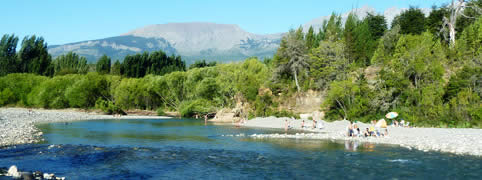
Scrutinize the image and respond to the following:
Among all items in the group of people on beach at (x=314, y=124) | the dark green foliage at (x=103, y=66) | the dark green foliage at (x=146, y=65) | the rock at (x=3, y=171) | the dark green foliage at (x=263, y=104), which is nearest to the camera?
the rock at (x=3, y=171)

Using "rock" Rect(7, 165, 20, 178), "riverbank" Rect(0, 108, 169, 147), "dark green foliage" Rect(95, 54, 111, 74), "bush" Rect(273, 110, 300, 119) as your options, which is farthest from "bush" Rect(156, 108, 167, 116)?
"rock" Rect(7, 165, 20, 178)

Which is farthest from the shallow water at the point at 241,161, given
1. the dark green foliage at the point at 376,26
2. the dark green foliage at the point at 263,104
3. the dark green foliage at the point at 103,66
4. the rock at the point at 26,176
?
the dark green foliage at the point at 103,66

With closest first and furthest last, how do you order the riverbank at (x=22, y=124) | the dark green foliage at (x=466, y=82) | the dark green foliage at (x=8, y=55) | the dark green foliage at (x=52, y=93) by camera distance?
1. the riverbank at (x=22, y=124)
2. the dark green foliage at (x=466, y=82)
3. the dark green foliage at (x=52, y=93)
4. the dark green foliage at (x=8, y=55)

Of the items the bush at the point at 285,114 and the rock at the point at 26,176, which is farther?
the bush at the point at 285,114

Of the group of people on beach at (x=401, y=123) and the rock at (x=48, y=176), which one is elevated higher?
the group of people on beach at (x=401, y=123)

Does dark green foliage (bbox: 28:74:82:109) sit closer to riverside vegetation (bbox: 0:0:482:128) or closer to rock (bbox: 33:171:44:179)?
riverside vegetation (bbox: 0:0:482:128)

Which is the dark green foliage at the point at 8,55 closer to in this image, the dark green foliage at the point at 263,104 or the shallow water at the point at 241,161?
the dark green foliage at the point at 263,104

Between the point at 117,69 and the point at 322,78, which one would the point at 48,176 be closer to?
the point at 322,78

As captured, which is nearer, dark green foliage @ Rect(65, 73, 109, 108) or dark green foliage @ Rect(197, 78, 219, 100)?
dark green foliage @ Rect(197, 78, 219, 100)

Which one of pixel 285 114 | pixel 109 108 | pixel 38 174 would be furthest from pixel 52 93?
pixel 38 174

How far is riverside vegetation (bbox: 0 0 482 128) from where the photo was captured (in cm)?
4572

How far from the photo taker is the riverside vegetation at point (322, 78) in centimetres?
4572

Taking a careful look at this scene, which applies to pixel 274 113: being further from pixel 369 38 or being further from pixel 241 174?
pixel 241 174

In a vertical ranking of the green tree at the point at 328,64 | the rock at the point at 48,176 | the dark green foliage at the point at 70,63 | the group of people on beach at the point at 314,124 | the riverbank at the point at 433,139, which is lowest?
the rock at the point at 48,176
